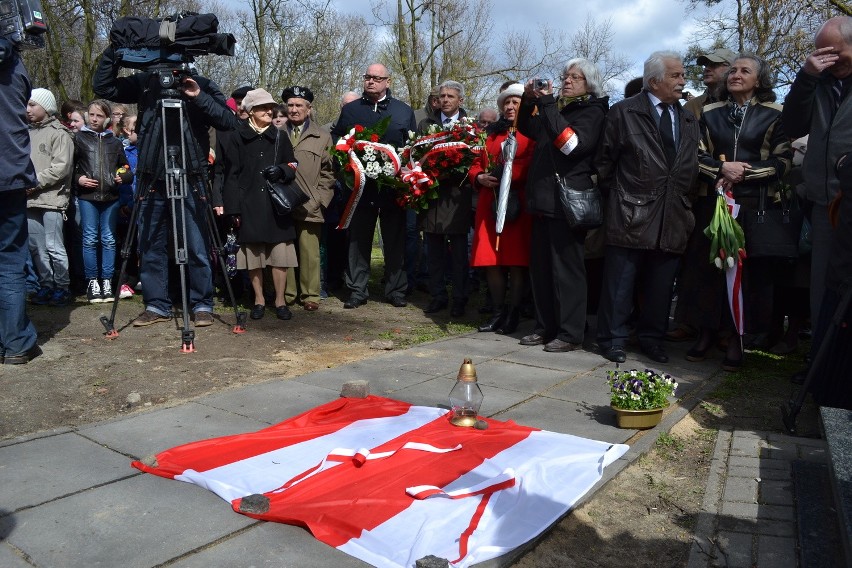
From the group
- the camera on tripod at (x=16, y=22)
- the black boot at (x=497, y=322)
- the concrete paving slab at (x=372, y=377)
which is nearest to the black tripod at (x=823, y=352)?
the concrete paving slab at (x=372, y=377)

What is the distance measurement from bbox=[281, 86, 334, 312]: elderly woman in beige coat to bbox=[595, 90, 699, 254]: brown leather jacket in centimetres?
331

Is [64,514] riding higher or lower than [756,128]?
lower

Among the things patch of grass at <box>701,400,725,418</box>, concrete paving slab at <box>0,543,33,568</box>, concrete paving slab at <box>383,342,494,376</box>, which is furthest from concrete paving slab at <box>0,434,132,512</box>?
patch of grass at <box>701,400,725,418</box>

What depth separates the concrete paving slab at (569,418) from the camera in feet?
13.9

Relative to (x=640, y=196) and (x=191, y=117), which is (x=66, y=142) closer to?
(x=191, y=117)

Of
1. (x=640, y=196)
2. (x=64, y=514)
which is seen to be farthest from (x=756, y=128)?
(x=64, y=514)

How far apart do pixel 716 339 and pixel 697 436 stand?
233 cm

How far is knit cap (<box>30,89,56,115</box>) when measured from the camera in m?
7.56

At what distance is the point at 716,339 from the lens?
6.42 m

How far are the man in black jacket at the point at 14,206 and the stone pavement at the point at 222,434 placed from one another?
1.60 meters

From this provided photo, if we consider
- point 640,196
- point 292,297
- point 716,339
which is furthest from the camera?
point 292,297

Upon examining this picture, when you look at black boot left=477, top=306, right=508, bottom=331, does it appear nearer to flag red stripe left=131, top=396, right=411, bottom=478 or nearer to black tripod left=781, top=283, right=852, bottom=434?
flag red stripe left=131, top=396, right=411, bottom=478

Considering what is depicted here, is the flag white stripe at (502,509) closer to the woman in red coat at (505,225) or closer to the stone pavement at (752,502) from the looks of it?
the stone pavement at (752,502)

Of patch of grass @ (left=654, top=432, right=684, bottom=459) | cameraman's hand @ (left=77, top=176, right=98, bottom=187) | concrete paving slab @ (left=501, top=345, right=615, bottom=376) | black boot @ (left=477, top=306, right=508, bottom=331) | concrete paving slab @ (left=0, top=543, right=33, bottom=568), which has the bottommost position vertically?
concrete paving slab @ (left=0, top=543, right=33, bottom=568)
